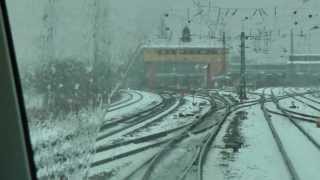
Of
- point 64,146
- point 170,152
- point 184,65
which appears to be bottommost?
point 170,152

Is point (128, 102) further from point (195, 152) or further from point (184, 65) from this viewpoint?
point (195, 152)

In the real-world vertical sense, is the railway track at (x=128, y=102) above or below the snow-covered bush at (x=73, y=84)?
below

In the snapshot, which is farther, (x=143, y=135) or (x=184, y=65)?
(x=184, y=65)

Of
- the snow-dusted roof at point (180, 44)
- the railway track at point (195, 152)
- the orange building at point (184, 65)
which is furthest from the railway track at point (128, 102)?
the railway track at point (195, 152)

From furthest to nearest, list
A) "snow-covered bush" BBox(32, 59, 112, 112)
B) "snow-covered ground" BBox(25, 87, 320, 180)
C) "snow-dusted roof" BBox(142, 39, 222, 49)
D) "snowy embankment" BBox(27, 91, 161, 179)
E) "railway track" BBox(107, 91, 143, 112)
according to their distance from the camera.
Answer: "railway track" BBox(107, 91, 143, 112)
"snow-dusted roof" BBox(142, 39, 222, 49)
"snow-covered bush" BBox(32, 59, 112, 112)
"snow-covered ground" BBox(25, 87, 320, 180)
"snowy embankment" BBox(27, 91, 161, 179)

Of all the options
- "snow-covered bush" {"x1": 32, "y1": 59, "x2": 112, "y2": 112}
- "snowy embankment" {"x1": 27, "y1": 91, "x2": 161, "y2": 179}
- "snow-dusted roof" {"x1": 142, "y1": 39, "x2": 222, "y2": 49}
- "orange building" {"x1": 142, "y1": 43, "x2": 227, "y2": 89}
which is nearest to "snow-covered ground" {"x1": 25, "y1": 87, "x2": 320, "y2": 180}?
"snowy embankment" {"x1": 27, "y1": 91, "x2": 161, "y2": 179}

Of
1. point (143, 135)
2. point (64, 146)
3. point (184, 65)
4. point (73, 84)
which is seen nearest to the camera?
point (64, 146)

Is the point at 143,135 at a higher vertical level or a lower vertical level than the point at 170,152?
lower

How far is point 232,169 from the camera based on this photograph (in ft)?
26.0

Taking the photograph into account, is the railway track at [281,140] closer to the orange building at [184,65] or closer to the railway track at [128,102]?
the orange building at [184,65]

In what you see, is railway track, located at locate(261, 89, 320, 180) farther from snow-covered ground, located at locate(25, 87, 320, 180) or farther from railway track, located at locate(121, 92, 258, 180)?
railway track, located at locate(121, 92, 258, 180)

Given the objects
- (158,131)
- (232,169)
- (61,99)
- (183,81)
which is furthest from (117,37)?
(183,81)

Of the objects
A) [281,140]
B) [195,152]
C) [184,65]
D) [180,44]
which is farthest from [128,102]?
[195,152]

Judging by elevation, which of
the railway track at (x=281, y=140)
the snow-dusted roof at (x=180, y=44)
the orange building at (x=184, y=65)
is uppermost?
the snow-dusted roof at (x=180, y=44)
